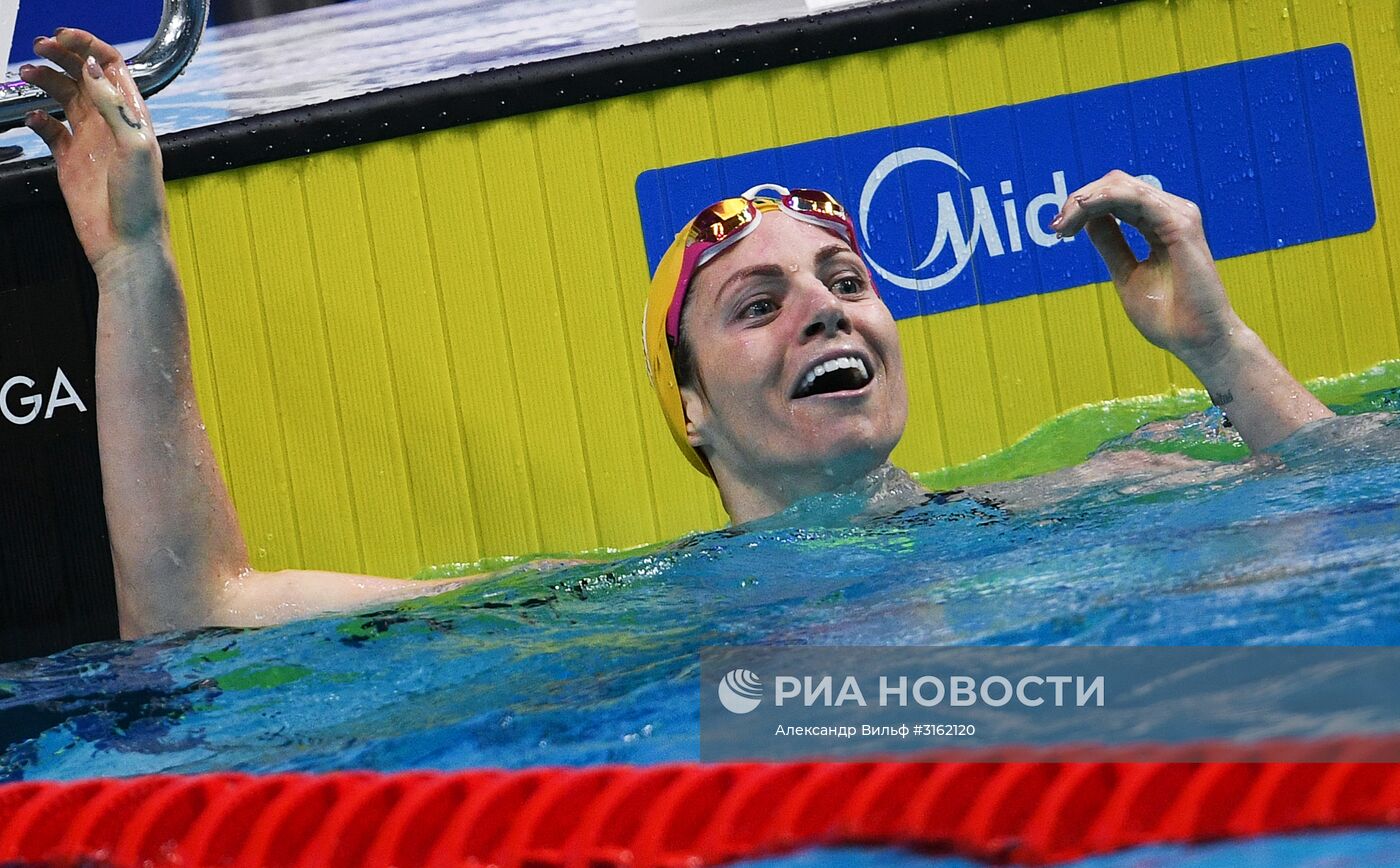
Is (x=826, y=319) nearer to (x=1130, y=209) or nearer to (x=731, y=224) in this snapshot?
(x=731, y=224)

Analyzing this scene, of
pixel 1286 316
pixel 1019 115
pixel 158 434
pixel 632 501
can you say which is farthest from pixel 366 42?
pixel 1286 316

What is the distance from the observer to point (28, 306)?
14.5 ft

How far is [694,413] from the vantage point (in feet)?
10.0

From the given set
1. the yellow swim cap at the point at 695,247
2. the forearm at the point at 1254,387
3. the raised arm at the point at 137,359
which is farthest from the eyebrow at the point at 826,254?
the raised arm at the point at 137,359

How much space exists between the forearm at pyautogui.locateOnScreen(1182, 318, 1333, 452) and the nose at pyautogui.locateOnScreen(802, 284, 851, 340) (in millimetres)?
680

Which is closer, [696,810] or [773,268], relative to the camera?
[696,810]

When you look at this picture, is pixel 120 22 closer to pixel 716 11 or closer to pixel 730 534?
pixel 716 11

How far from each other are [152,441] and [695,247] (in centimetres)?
122

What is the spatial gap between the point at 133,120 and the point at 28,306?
2349mm

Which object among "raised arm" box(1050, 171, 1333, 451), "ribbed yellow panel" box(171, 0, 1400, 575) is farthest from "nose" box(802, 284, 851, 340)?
"ribbed yellow panel" box(171, 0, 1400, 575)

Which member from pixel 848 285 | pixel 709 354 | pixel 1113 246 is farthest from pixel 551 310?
pixel 1113 246

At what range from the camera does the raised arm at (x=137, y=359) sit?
235 centimetres

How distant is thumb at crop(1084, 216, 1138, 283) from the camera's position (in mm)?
2751

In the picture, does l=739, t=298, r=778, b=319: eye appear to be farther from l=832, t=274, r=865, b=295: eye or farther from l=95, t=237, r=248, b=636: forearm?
l=95, t=237, r=248, b=636: forearm
